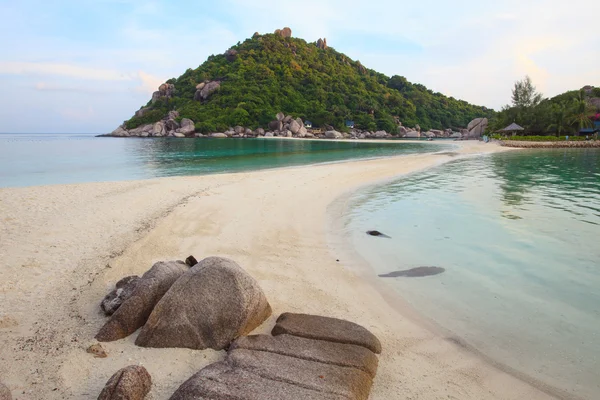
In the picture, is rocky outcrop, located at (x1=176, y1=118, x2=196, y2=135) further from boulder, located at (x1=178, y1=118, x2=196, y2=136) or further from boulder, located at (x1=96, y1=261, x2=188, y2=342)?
boulder, located at (x1=96, y1=261, x2=188, y2=342)

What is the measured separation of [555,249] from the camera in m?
9.66

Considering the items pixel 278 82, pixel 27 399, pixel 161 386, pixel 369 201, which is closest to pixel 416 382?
pixel 161 386

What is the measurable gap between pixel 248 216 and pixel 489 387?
8936 millimetres

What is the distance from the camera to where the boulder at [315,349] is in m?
4.28

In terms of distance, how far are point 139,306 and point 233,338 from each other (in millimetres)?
1424

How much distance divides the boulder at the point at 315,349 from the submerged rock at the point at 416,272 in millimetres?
3491

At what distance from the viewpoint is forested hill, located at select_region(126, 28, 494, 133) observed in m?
108

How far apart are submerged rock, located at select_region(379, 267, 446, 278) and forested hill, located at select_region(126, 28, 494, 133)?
316ft

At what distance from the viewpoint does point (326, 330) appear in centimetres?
489

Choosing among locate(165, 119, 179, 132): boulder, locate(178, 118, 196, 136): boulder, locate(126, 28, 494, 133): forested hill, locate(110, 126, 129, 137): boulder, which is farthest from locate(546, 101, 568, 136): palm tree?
locate(110, 126, 129, 137): boulder

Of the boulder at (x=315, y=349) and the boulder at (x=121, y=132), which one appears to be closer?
the boulder at (x=315, y=349)

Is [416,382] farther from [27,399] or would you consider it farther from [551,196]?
[551,196]

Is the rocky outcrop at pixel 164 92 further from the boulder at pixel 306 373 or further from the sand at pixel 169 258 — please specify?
the boulder at pixel 306 373

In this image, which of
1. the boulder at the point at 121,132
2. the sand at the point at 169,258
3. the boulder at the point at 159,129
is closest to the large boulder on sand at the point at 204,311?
the sand at the point at 169,258
